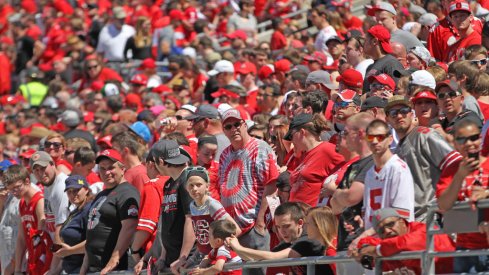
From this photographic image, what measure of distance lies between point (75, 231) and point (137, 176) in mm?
770

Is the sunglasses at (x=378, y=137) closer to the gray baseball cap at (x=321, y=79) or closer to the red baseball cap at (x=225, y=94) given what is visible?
the gray baseball cap at (x=321, y=79)

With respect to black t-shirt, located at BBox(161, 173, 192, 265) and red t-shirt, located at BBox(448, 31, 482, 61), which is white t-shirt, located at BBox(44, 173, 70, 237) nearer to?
black t-shirt, located at BBox(161, 173, 192, 265)

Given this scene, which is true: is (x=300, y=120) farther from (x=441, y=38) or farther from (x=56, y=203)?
(x=441, y=38)

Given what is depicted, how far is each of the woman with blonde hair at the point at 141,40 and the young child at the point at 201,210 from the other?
12631mm

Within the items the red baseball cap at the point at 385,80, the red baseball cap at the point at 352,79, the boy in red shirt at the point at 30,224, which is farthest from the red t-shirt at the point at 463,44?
the boy in red shirt at the point at 30,224

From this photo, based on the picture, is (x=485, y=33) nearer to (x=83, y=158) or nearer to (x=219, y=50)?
(x=83, y=158)

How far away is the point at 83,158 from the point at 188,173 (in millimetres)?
2869

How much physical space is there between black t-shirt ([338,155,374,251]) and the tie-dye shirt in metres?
1.86

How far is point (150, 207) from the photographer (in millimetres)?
11070

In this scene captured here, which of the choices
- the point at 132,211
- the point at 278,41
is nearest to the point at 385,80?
the point at 132,211

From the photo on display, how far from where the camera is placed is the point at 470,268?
801 centimetres

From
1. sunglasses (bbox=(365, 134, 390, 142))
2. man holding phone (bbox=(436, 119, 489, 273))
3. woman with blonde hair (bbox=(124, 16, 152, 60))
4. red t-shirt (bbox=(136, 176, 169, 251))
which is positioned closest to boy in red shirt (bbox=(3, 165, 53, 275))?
red t-shirt (bbox=(136, 176, 169, 251))

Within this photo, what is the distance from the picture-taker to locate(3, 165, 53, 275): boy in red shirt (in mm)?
12648

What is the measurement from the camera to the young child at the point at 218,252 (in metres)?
9.75
